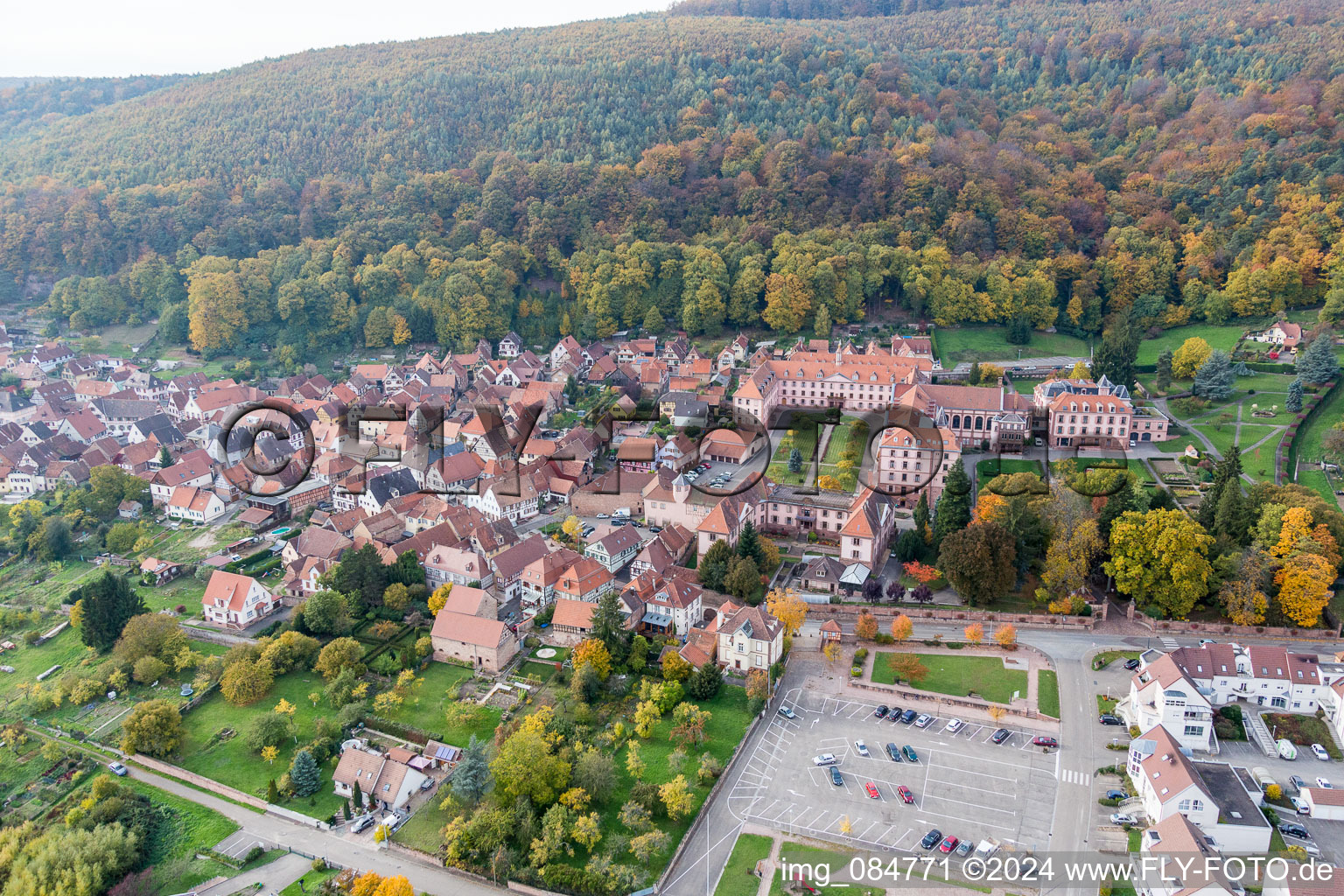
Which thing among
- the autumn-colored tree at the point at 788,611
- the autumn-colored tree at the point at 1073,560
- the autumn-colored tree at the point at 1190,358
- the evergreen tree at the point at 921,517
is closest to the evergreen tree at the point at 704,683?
the autumn-colored tree at the point at 788,611

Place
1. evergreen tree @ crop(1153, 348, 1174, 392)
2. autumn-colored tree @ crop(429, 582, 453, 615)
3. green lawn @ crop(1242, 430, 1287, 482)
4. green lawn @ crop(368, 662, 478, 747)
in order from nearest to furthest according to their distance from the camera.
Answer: green lawn @ crop(368, 662, 478, 747), autumn-colored tree @ crop(429, 582, 453, 615), green lawn @ crop(1242, 430, 1287, 482), evergreen tree @ crop(1153, 348, 1174, 392)

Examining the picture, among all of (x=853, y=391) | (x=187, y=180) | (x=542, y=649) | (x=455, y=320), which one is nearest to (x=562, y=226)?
(x=455, y=320)

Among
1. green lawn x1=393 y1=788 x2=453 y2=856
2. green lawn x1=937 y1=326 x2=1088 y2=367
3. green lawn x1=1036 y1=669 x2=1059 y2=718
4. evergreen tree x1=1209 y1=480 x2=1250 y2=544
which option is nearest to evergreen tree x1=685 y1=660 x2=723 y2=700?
green lawn x1=393 y1=788 x2=453 y2=856

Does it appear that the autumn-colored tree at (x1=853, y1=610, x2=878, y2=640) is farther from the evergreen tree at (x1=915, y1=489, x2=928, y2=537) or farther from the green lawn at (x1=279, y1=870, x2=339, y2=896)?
the green lawn at (x1=279, y1=870, x2=339, y2=896)

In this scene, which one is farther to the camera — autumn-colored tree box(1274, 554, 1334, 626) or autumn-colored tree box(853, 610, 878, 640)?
autumn-colored tree box(853, 610, 878, 640)

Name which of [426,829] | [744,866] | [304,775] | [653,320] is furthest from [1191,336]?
[304,775]

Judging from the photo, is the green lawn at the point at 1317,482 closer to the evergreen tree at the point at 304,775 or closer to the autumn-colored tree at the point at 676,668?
the autumn-colored tree at the point at 676,668
